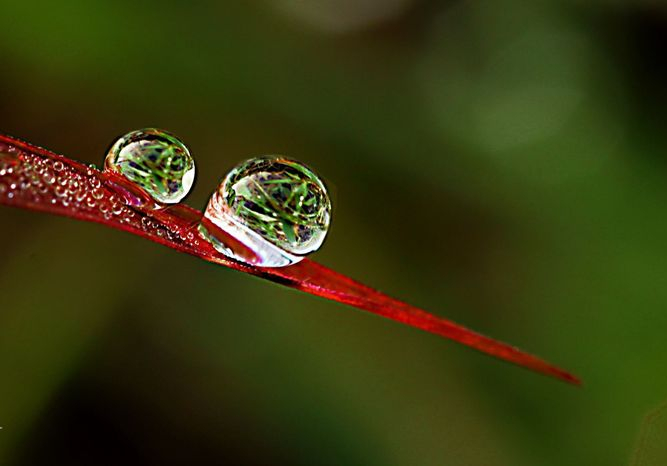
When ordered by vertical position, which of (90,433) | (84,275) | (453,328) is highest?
(453,328)

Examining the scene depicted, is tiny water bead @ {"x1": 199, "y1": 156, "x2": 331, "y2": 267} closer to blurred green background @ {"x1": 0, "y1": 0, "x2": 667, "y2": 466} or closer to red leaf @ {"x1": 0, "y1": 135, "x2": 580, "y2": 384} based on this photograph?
red leaf @ {"x1": 0, "y1": 135, "x2": 580, "y2": 384}

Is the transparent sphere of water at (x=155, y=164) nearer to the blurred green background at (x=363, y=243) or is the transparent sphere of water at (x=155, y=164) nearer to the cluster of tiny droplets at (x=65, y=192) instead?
the cluster of tiny droplets at (x=65, y=192)

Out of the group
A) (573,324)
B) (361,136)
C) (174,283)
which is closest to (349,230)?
(361,136)

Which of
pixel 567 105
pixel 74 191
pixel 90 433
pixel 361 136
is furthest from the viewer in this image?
pixel 567 105

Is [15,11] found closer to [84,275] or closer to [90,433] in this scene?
[84,275]

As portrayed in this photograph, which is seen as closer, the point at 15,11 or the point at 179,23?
the point at 15,11

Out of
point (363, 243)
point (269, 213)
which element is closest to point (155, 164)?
point (269, 213)

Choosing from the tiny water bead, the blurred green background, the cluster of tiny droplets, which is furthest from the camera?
the blurred green background

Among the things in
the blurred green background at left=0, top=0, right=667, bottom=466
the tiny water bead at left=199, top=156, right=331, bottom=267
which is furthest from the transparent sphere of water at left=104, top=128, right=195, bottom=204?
the blurred green background at left=0, top=0, right=667, bottom=466
